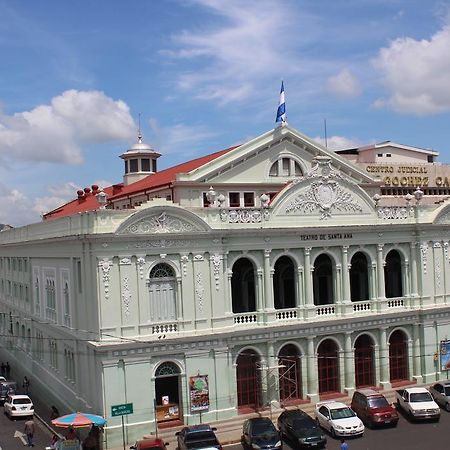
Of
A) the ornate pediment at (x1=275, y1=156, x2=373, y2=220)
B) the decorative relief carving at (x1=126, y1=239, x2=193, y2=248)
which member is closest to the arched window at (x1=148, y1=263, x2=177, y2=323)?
the decorative relief carving at (x1=126, y1=239, x2=193, y2=248)

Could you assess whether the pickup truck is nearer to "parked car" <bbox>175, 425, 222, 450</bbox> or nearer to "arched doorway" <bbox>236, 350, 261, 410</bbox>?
"arched doorway" <bbox>236, 350, 261, 410</bbox>

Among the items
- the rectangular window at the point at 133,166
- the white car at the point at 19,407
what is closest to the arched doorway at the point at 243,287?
the white car at the point at 19,407

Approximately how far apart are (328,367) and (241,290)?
7050 mm

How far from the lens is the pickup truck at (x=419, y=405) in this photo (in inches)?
1417

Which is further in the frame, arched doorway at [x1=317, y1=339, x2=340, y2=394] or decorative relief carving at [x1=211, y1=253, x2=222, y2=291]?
arched doorway at [x1=317, y1=339, x2=340, y2=394]

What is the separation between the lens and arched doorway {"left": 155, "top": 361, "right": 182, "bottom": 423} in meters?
35.6

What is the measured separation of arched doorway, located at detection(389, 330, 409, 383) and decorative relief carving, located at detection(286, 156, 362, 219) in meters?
9.00

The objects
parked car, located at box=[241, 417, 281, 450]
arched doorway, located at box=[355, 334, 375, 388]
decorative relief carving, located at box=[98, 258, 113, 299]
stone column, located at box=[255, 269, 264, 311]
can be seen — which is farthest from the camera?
arched doorway, located at box=[355, 334, 375, 388]

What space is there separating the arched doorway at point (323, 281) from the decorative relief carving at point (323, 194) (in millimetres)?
3512

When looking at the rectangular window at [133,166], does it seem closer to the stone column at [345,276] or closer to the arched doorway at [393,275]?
the stone column at [345,276]

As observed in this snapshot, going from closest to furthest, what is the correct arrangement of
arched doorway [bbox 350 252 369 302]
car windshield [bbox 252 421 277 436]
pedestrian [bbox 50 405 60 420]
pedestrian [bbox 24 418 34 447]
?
car windshield [bbox 252 421 277 436]
pedestrian [bbox 24 418 34 447]
pedestrian [bbox 50 405 60 420]
arched doorway [bbox 350 252 369 302]

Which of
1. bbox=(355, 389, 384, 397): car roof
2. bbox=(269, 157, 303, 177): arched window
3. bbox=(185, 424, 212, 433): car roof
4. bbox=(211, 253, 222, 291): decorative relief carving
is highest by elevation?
bbox=(269, 157, 303, 177): arched window

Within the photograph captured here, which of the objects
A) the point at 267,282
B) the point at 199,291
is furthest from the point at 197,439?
the point at 267,282

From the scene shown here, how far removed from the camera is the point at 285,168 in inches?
1708
